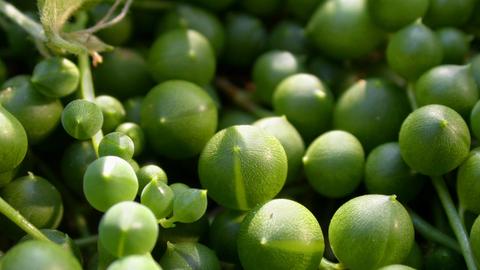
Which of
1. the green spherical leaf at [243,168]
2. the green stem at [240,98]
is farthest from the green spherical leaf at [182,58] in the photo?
the green spherical leaf at [243,168]

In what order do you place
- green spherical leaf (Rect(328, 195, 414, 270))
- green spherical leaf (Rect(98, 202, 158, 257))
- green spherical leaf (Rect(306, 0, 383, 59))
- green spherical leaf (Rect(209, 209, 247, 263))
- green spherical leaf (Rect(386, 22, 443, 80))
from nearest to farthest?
green spherical leaf (Rect(98, 202, 158, 257)), green spherical leaf (Rect(328, 195, 414, 270)), green spherical leaf (Rect(209, 209, 247, 263)), green spherical leaf (Rect(386, 22, 443, 80)), green spherical leaf (Rect(306, 0, 383, 59))

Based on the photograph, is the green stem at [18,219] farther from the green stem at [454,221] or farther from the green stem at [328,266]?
the green stem at [454,221]

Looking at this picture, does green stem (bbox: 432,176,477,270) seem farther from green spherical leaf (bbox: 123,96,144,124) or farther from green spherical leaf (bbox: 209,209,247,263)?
green spherical leaf (bbox: 123,96,144,124)

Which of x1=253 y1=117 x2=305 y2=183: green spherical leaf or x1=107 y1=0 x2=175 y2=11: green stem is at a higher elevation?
x1=107 y1=0 x2=175 y2=11: green stem

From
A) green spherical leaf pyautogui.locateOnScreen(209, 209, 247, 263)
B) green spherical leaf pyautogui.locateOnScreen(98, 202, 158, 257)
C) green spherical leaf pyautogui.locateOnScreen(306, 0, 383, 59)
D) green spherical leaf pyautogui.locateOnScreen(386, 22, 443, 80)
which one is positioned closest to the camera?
green spherical leaf pyautogui.locateOnScreen(98, 202, 158, 257)

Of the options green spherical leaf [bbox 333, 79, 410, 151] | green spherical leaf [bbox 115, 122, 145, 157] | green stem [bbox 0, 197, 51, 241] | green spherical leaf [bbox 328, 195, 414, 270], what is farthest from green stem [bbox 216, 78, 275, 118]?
green stem [bbox 0, 197, 51, 241]

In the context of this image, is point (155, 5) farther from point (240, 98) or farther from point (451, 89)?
point (451, 89)

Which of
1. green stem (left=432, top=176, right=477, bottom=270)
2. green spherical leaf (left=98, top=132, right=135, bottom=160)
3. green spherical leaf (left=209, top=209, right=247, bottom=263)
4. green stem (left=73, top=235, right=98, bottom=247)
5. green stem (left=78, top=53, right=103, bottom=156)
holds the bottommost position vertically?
green stem (left=73, top=235, right=98, bottom=247)
